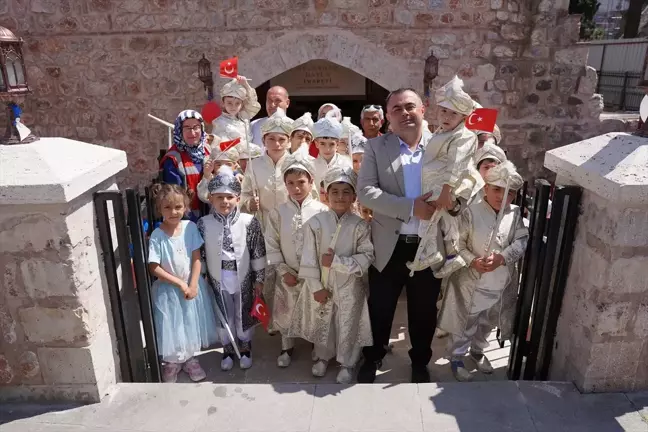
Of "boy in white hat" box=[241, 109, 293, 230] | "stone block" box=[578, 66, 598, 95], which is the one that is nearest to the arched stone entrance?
"stone block" box=[578, 66, 598, 95]

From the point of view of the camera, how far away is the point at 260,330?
374 cm

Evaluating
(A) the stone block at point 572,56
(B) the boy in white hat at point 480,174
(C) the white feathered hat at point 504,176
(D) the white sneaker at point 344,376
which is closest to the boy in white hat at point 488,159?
(B) the boy in white hat at point 480,174

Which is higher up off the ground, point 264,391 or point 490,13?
point 490,13

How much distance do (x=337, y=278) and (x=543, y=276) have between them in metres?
1.19

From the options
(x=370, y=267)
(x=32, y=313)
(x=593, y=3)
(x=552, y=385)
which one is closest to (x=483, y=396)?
(x=552, y=385)

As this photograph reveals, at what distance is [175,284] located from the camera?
2.89m

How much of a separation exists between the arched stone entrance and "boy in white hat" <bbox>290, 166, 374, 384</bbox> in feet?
13.3

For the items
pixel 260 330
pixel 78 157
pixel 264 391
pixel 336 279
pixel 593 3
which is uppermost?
pixel 593 3

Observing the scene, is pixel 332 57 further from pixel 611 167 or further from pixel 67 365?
pixel 67 365

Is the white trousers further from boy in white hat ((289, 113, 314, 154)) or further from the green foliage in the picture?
the green foliage

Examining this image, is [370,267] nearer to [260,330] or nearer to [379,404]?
[379,404]

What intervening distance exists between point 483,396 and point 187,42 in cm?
586

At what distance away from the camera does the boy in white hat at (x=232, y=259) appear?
3068mm

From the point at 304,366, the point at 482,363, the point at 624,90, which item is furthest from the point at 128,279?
the point at 624,90
